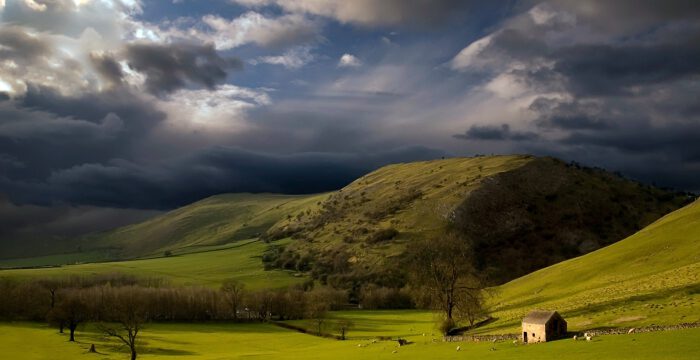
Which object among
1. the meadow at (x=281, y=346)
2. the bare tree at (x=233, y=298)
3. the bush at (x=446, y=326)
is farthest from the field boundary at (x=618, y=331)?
the bare tree at (x=233, y=298)

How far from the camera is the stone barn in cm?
5488

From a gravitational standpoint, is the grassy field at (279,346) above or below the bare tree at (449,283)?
below

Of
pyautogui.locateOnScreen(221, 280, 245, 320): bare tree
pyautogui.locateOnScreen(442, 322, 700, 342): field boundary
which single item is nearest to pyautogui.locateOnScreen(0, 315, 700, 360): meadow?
pyautogui.locateOnScreen(442, 322, 700, 342): field boundary

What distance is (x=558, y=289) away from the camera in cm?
10506

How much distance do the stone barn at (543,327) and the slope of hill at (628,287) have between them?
4.76 m

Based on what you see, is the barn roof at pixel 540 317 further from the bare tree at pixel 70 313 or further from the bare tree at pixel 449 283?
the bare tree at pixel 70 313

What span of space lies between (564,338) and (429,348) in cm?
1693

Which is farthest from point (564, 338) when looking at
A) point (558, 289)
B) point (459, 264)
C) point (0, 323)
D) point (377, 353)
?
point (0, 323)

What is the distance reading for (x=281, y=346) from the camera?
4333 inches

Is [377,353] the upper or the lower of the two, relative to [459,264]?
lower

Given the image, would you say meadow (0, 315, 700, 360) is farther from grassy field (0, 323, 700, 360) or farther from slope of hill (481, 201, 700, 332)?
slope of hill (481, 201, 700, 332)

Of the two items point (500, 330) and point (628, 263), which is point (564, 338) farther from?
point (628, 263)

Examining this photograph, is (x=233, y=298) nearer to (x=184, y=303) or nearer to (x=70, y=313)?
(x=184, y=303)

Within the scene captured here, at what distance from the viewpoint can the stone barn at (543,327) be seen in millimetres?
54875
